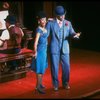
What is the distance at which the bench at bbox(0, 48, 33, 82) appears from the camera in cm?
1199

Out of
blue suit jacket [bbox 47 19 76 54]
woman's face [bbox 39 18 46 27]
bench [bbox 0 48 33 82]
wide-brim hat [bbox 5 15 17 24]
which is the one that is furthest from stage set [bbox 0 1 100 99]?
woman's face [bbox 39 18 46 27]

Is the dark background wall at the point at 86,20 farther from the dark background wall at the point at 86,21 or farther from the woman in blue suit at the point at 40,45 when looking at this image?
the woman in blue suit at the point at 40,45

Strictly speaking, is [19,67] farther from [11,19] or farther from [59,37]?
[59,37]

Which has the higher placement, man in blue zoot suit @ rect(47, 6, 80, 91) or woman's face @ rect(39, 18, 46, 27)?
woman's face @ rect(39, 18, 46, 27)

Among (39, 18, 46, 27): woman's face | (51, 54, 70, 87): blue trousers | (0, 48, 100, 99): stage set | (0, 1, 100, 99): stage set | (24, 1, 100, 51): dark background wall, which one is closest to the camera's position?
A: (39, 18, 46, 27): woman's face

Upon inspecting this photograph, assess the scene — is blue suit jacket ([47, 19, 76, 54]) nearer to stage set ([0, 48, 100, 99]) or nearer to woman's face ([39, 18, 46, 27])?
woman's face ([39, 18, 46, 27])

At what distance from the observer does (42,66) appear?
10.8 meters

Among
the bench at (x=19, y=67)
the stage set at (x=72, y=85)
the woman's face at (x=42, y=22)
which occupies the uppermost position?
the woman's face at (x=42, y=22)

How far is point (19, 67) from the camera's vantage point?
12.4 metres

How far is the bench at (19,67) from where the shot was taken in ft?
39.3

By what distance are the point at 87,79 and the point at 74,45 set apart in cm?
492

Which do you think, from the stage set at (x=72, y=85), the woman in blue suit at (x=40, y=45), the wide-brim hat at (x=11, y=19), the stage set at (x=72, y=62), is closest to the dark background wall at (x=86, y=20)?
the stage set at (x=72, y=62)

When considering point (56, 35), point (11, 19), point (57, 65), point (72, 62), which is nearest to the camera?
point (56, 35)

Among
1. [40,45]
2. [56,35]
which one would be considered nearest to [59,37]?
[56,35]
